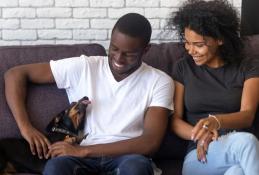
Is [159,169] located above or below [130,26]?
below

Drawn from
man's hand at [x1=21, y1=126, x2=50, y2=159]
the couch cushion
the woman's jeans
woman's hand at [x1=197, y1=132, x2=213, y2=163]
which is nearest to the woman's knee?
the woman's jeans

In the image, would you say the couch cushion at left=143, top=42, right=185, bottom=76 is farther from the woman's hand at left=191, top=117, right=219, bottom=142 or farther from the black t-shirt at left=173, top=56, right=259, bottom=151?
the woman's hand at left=191, top=117, right=219, bottom=142

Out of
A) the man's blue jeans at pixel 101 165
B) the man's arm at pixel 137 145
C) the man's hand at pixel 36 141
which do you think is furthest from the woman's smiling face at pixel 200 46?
the man's hand at pixel 36 141

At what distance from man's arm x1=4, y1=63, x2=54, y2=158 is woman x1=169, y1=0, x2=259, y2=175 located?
56cm

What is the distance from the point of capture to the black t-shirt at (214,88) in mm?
2066

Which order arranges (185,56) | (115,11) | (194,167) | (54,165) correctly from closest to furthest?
1. (54,165)
2. (194,167)
3. (185,56)
4. (115,11)

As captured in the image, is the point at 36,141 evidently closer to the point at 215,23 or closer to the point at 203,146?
the point at 203,146

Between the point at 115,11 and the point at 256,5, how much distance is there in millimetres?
792

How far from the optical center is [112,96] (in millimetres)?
2062

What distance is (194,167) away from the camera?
192 centimetres

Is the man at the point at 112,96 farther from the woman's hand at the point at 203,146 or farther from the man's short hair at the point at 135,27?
the woman's hand at the point at 203,146

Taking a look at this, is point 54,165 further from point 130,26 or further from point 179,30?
point 179,30

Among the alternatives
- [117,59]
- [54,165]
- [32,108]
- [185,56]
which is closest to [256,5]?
[185,56]

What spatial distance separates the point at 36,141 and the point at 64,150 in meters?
0.13
